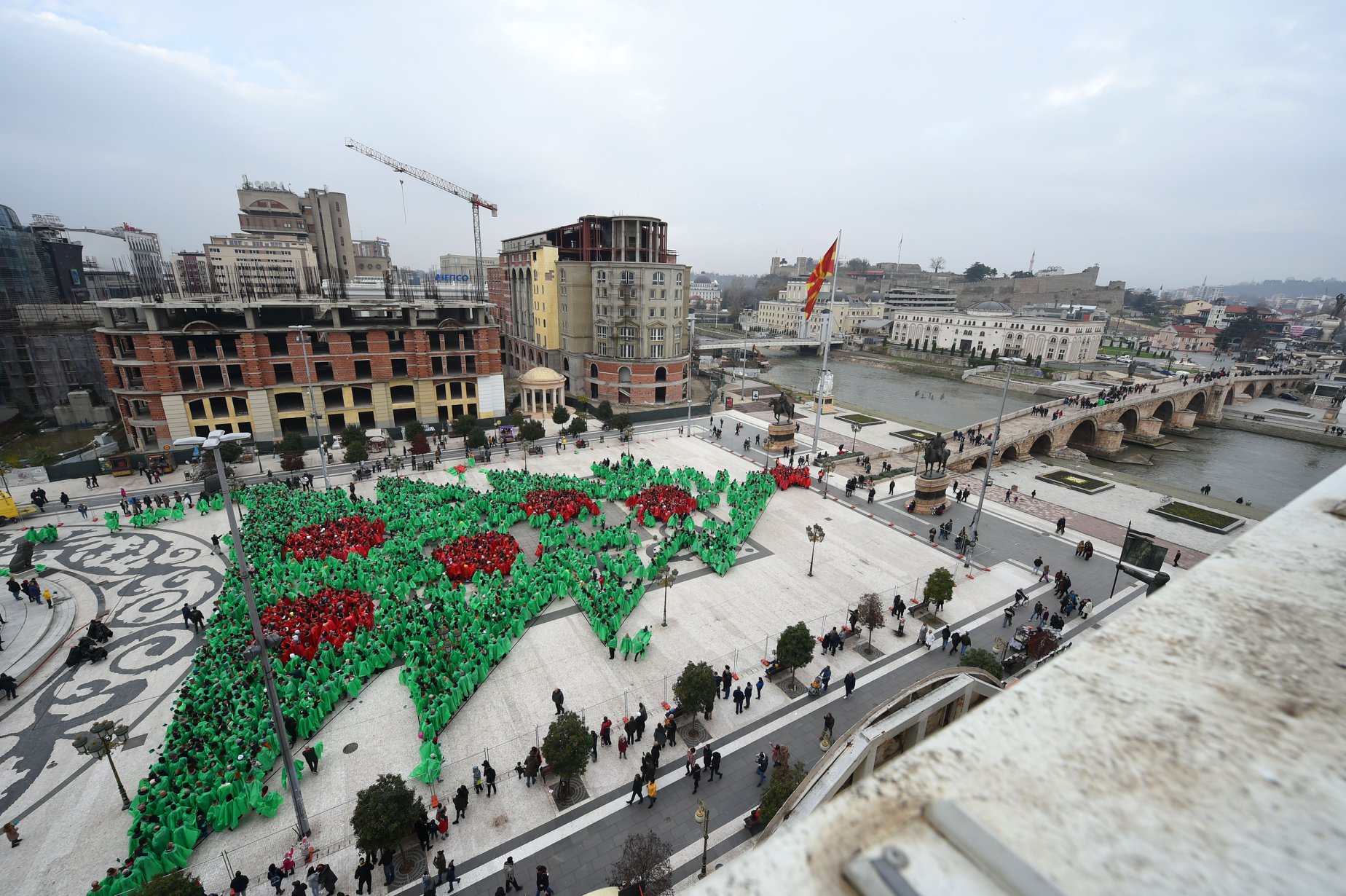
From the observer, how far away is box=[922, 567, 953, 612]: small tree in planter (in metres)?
19.6

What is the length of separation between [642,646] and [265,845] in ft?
32.9

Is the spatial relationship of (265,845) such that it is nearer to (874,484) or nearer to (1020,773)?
(1020,773)

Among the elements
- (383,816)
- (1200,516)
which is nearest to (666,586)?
(383,816)

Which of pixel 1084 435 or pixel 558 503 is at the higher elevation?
pixel 558 503

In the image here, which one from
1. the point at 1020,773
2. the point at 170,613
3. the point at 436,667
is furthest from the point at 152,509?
the point at 1020,773

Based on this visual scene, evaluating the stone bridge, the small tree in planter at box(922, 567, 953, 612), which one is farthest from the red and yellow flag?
the small tree in planter at box(922, 567, 953, 612)

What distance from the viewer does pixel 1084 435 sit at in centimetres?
5066

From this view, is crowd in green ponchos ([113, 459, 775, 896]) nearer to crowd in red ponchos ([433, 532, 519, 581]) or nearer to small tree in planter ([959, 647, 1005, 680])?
crowd in red ponchos ([433, 532, 519, 581])

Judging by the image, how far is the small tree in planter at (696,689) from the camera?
14.6m

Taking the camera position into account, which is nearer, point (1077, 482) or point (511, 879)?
point (511, 879)

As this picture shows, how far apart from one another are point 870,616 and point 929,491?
1359cm

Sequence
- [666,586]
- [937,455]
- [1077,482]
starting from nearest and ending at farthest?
[666,586] < [937,455] < [1077,482]

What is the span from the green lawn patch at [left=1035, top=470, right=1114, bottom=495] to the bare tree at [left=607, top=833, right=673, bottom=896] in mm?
35174

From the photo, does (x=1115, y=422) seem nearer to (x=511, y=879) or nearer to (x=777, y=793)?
(x=777, y=793)
